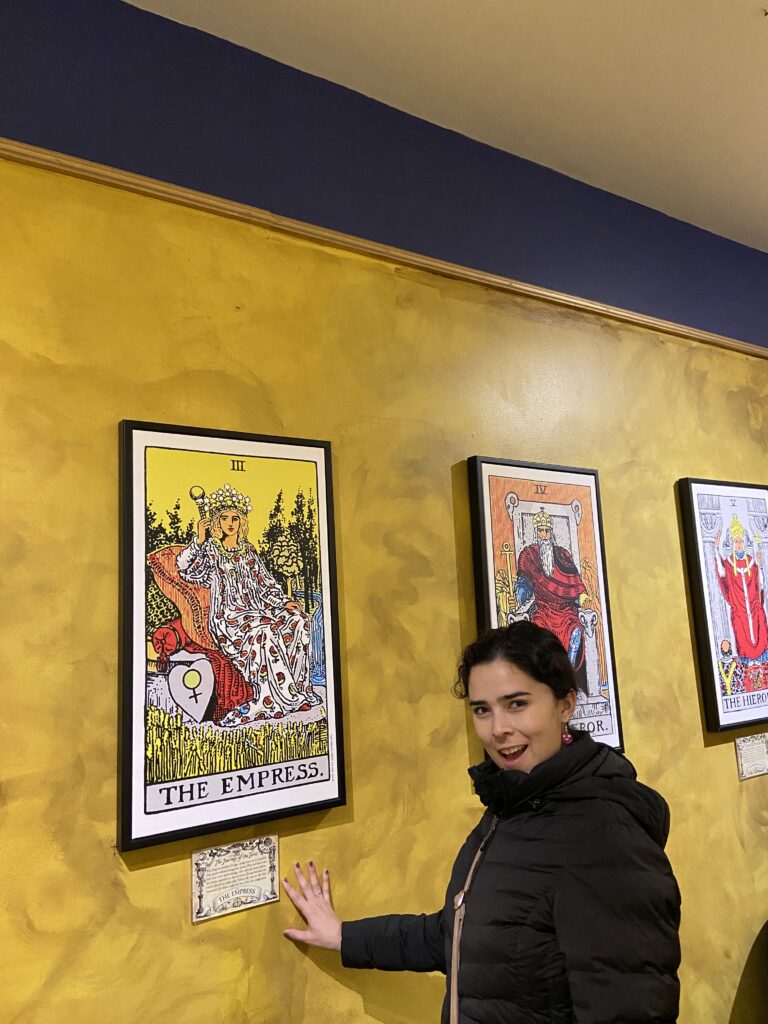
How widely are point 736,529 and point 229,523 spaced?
166cm

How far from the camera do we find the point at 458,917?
1287 mm

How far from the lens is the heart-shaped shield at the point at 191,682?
4.66 feet

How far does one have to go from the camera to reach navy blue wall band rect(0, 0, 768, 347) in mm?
1498

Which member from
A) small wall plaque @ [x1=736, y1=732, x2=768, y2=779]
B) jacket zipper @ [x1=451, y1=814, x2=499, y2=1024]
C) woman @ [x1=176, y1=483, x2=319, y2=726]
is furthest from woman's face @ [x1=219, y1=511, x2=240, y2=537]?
small wall plaque @ [x1=736, y1=732, x2=768, y2=779]

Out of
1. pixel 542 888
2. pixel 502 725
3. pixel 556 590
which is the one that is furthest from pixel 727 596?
pixel 542 888

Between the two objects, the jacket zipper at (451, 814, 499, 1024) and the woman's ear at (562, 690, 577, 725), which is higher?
the woman's ear at (562, 690, 577, 725)

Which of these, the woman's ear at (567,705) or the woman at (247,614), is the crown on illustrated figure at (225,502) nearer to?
the woman at (247,614)

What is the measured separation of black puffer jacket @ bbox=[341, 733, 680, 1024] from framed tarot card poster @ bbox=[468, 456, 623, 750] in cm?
58

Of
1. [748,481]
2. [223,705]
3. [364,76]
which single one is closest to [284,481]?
[223,705]

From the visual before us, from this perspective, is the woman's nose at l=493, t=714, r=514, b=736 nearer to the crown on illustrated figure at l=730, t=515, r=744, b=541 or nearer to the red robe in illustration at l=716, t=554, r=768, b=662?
the red robe in illustration at l=716, t=554, r=768, b=662

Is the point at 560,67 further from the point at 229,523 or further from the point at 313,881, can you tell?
the point at 313,881

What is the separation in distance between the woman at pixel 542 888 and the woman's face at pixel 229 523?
510 millimetres

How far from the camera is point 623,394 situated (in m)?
2.28

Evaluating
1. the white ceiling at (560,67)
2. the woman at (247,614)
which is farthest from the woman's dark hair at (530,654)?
the white ceiling at (560,67)
